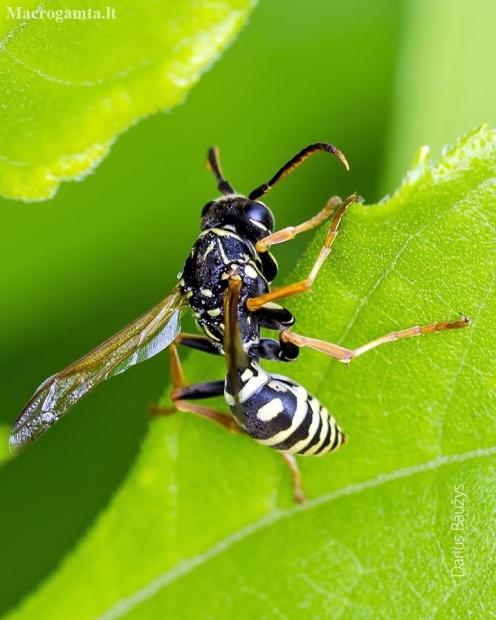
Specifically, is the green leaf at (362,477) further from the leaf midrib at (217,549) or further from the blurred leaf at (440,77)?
the blurred leaf at (440,77)

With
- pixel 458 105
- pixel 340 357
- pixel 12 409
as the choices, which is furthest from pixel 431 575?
pixel 458 105

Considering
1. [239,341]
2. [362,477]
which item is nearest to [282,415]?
[362,477]

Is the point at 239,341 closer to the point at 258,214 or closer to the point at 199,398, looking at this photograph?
the point at 199,398

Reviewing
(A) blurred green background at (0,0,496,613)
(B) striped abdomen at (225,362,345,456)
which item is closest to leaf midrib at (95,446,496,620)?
(B) striped abdomen at (225,362,345,456)

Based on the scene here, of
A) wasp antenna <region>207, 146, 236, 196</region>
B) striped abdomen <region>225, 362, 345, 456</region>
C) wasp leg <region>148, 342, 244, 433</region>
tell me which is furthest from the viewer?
wasp antenna <region>207, 146, 236, 196</region>

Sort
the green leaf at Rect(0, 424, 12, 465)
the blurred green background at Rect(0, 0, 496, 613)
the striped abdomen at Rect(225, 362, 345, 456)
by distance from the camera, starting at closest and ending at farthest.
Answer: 1. the striped abdomen at Rect(225, 362, 345, 456)
2. the green leaf at Rect(0, 424, 12, 465)
3. the blurred green background at Rect(0, 0, 496, 613)

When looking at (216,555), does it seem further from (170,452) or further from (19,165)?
(19,165)

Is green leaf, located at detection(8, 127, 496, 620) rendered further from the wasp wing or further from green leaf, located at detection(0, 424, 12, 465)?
green leaf, located at detection(0, 424, 12, 465)
